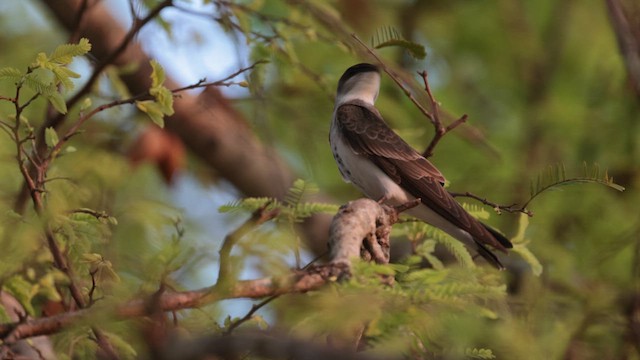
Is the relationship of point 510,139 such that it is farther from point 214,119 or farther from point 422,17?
point 214,119

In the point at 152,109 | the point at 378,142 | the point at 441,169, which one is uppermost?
the point at 441,169

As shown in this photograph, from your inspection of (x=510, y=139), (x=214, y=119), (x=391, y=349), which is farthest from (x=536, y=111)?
(x=391, y=349)

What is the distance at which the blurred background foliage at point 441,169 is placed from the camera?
3574 millimetres

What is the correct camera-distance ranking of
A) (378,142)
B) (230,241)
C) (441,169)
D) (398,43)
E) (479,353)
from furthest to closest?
(441,169)
(378,142)
(398,43)
(479,353)
(230,241)

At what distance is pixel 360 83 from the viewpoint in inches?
270

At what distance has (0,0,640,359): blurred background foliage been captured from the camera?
141 inches

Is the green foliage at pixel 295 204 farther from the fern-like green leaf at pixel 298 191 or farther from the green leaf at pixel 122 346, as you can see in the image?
the green leaf at pixel 122 346

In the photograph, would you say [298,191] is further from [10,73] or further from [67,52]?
[10,73]

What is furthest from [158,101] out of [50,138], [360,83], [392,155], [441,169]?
[441,169]

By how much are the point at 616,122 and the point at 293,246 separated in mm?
7388

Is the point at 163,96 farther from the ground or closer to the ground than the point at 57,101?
farther from the ground

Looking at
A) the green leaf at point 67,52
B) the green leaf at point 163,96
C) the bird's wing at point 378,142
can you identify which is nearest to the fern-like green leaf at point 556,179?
the bird's wing at point 378,142

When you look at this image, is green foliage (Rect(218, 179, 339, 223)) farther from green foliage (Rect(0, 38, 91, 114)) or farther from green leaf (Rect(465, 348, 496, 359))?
green leaf (Rect(465, 348, 496, 359))

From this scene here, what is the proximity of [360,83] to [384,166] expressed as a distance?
0.92 m
